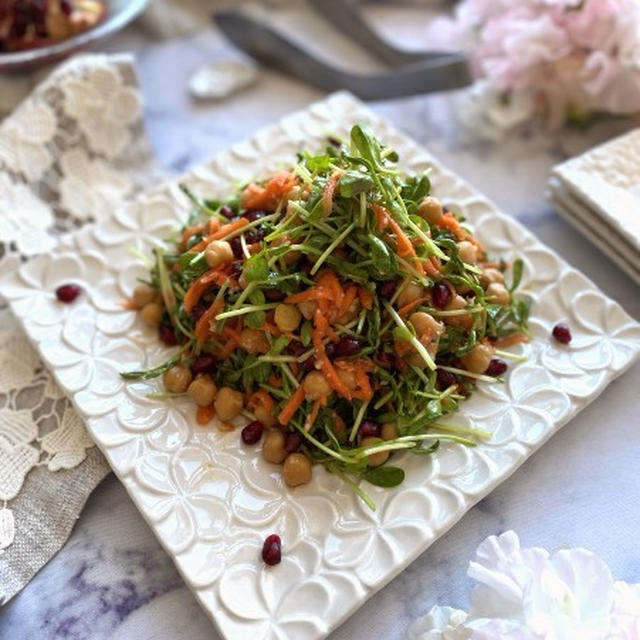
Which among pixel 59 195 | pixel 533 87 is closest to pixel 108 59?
pixel 59 195

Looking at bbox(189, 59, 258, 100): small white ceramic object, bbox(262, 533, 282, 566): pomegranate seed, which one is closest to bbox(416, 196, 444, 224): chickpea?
bbox(262, 533, 282, 566): pomegranate seed

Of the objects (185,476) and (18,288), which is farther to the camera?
(18,288)

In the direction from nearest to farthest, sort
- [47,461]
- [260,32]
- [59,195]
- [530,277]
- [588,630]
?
[588,630] → [47,461] → [530,277] → [59,195] → [260,32]

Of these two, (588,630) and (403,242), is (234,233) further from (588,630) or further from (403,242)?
(588,630)

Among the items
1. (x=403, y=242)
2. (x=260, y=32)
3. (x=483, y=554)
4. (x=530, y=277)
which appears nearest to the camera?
(x=483, y=554)

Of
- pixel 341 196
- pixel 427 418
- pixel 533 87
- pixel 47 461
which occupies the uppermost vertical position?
pixel 341 196

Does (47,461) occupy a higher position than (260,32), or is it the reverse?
(260,32)

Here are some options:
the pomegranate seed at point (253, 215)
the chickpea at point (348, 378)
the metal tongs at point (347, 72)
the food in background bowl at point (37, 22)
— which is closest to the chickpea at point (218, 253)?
the pomegranate seed at point (253, 215)

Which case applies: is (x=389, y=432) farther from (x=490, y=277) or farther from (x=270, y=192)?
(x=270, y=192)
